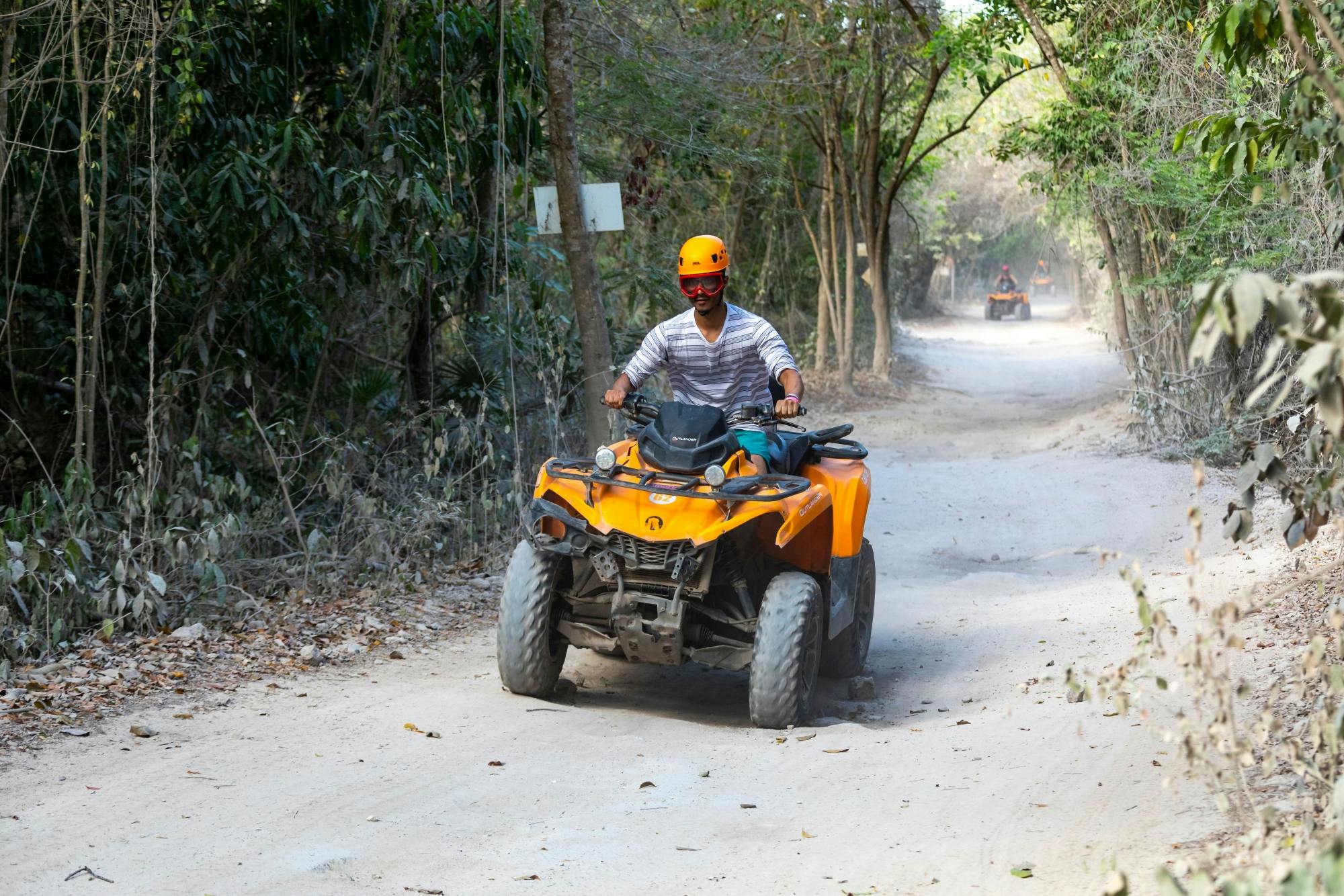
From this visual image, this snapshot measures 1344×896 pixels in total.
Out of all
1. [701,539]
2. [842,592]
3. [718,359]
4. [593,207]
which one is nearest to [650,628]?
[701,539]

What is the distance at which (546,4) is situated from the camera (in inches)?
352

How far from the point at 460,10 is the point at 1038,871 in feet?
23.0

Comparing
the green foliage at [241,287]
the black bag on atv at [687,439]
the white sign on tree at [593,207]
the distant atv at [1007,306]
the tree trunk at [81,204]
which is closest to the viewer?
the black bag on atv at [687,439]

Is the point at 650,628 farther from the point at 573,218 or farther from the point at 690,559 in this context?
the point at 573,218

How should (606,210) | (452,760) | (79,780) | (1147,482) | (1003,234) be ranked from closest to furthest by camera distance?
1. (79,780)
2. (452,760)
3. (606,210)
4. (1147,482)
5. (1003,234)

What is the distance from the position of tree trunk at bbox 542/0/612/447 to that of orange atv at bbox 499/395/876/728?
327 cm

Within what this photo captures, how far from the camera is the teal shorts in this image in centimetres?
602

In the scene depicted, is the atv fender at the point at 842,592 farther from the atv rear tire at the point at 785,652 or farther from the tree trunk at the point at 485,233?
the tree trunk at the point at 485,233

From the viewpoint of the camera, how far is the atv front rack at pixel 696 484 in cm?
550

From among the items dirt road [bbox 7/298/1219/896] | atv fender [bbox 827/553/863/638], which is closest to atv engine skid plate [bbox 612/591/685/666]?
dirt road [bbox 7/298/1219/896]

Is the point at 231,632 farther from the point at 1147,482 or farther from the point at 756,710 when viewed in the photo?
the point at 1147,482

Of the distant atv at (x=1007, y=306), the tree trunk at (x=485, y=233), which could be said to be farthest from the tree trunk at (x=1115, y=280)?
the distant atv at (x=1007, y=306)

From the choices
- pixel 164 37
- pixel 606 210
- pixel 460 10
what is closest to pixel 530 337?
pixel 606 210

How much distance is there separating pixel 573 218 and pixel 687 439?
3872 mm
